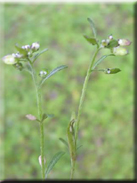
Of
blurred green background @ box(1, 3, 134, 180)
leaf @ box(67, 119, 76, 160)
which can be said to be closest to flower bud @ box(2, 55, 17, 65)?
leaf @ box(67, 119, 76, 160)

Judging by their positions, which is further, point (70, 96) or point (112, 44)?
point (70, 96)

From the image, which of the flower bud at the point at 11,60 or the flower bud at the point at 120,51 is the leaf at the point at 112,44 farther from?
the flower bud at the point at 11,60

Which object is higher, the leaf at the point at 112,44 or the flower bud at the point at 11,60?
the leaf at the point at 112,44

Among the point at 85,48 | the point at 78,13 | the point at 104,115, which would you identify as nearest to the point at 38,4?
the point at 78,13

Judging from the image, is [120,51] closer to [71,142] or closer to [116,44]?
[116,44]

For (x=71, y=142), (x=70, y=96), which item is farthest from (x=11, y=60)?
(x=70, y=96)

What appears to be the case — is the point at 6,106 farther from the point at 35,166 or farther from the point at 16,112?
the point at 35,166

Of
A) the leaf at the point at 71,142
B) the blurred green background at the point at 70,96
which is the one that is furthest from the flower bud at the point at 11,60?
the blurred green background at the point at 70,96

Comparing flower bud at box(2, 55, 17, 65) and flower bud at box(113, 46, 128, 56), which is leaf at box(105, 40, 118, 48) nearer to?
flower bud at box(113, 46, 128, 56)
